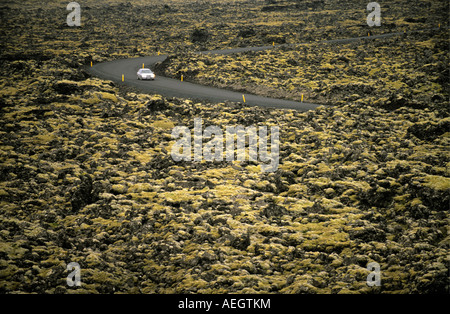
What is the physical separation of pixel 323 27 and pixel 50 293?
5585cm

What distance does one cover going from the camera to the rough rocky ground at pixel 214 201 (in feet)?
31.0
